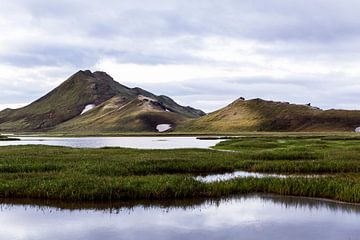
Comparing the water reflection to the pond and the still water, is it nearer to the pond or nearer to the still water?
the still water

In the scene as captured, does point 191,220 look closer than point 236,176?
Yes

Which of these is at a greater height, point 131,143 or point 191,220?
point 131,143

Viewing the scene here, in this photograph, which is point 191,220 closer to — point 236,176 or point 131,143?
point 236,176

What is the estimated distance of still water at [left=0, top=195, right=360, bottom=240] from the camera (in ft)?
64.4

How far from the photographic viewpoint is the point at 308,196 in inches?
1061

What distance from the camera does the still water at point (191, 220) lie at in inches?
773

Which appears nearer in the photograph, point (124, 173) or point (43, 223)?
point (43, 223)

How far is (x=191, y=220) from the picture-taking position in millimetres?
22000

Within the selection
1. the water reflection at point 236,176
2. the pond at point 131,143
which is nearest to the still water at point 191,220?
the water reflection at point 236,176

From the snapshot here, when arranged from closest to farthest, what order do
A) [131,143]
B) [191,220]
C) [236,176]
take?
[191,220], [236,176], [131,143]

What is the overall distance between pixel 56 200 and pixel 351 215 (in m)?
15.2

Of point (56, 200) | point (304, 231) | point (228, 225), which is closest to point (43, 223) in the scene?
point (56, 200)

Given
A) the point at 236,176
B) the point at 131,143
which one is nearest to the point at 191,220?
the point at 236,176

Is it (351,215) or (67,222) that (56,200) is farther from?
(351,215)
